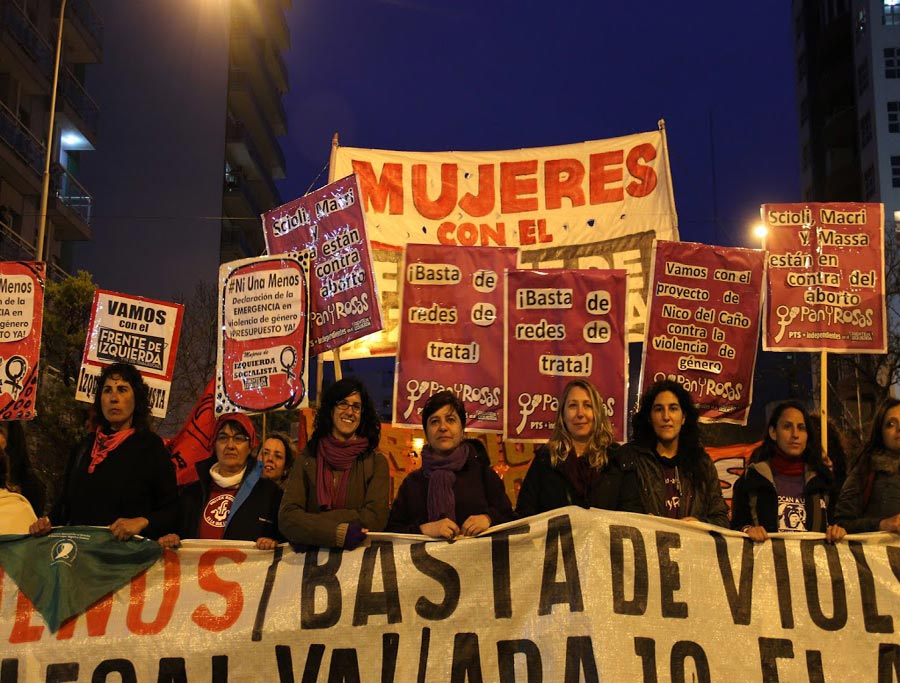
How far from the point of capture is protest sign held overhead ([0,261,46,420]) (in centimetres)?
805

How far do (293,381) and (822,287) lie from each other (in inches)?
155

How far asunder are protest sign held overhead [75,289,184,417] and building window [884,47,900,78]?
4659cm

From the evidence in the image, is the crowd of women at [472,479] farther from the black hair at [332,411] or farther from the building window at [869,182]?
the building window at [869,182]

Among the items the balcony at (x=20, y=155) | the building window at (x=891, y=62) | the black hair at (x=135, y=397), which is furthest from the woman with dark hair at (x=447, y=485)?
the building window at (x=891, y=62)

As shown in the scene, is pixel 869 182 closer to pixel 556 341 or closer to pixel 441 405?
pixel 556 341

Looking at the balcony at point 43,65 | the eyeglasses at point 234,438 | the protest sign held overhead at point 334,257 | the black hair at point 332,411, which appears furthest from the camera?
the balcony at point 43,65

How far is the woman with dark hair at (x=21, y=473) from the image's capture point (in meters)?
6.27

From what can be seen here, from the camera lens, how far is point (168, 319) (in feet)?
28.5

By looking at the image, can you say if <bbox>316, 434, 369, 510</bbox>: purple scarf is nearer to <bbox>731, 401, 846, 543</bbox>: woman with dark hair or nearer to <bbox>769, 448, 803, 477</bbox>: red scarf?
<bbox>731, 401, 846, 543</bbox>: woman with dark hair

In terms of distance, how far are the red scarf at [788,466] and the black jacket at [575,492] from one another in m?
0.91

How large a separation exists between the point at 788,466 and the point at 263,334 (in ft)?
13.6

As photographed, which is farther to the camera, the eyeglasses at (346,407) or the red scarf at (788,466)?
the red scarf at (788,466)

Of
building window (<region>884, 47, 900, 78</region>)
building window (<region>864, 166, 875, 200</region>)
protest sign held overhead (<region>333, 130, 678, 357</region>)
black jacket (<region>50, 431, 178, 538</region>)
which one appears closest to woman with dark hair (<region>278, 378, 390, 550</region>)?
black jacket (<region>50, 431, 178, 538</region>)

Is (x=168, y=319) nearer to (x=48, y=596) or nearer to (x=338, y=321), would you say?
(x=338, y=321)
